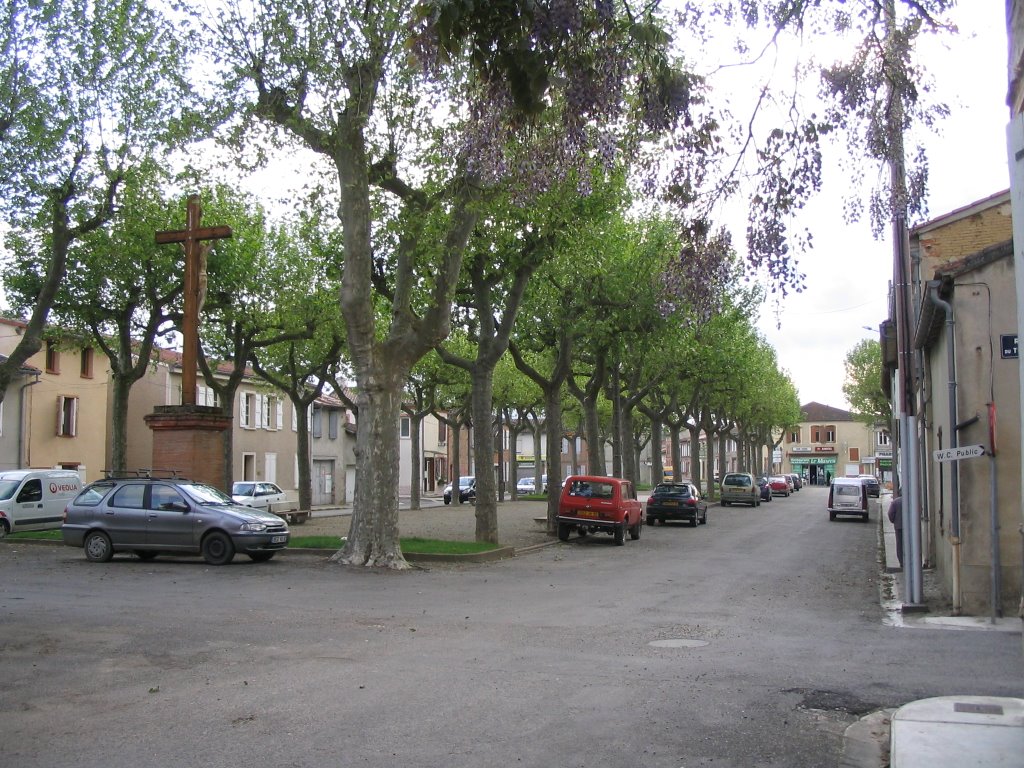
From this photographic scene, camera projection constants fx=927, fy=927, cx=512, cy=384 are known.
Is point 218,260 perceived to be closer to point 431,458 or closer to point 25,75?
point 25,75

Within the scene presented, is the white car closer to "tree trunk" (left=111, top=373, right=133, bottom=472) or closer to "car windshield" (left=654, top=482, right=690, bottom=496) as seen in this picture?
"car windshield" (left=654, top=482, right=690, bottom=496)

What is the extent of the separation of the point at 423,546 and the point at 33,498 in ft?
42.5

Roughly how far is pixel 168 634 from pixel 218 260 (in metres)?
17.7

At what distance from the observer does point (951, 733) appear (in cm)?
616

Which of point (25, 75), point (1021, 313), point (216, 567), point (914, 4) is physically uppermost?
point (25, 75)

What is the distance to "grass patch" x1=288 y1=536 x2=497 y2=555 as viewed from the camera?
19.5 metres

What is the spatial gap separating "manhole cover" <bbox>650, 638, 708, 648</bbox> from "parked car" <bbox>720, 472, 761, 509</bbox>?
4240 cm

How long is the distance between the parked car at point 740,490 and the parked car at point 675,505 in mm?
16991

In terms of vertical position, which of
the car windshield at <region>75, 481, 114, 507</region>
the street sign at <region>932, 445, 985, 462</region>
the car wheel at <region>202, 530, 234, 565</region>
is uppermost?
the street sign at <region>932, 445, 985, 462</region>

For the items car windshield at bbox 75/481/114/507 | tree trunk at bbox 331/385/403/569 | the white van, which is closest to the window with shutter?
the white van

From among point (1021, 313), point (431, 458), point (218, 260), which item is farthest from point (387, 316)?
point (431, 458)

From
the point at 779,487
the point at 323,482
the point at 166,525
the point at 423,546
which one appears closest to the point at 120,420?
the point at 166,525

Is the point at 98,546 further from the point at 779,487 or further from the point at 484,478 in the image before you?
the point at 779,487

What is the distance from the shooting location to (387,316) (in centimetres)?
3288
